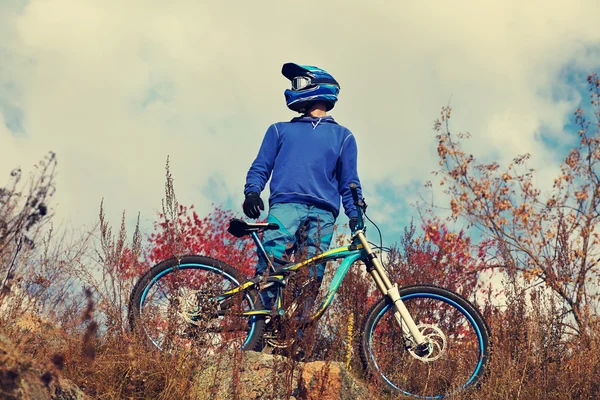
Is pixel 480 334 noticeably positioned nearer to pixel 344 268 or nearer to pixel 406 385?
pixel 406 385

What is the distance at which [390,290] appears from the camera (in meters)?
4.84

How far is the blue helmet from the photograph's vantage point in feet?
17.7

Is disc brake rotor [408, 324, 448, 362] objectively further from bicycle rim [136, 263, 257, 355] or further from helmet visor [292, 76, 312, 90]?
helmet visor [292, 76, 312, 90]

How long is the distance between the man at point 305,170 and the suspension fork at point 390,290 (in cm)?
27

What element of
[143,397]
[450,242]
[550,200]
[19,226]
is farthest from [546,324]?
[550,200]

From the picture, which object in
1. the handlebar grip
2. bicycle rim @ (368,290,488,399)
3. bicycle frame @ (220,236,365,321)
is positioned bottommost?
bicycle rim @ (368,290,488,399)

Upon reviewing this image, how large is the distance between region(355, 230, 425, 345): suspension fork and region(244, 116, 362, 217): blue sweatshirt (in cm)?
43

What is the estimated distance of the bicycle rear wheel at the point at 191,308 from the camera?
4.03m

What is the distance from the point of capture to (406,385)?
4.83 meters

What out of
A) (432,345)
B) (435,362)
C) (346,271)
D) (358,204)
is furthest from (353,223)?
(435,362)

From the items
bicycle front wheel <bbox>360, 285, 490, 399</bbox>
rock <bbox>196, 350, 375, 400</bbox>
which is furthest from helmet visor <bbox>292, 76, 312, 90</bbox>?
rock <bbox>196, 350, 375, 400</bbox>

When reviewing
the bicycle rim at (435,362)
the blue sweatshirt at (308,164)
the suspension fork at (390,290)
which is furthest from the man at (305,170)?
the bicycle rim at (435,362)

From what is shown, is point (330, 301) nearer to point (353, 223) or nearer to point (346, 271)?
point (346, 271)

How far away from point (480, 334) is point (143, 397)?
2480mm
